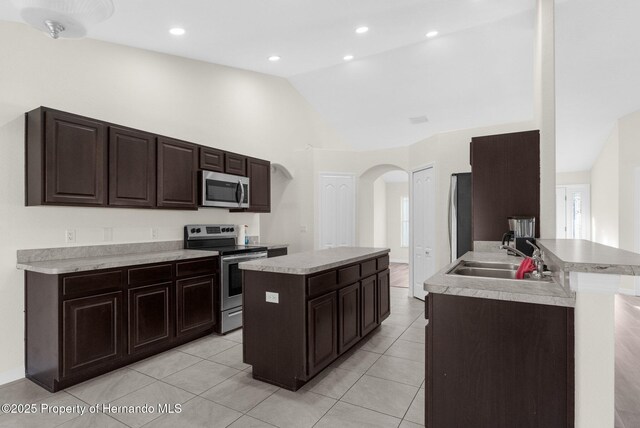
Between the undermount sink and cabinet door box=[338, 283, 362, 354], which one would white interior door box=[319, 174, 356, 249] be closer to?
cabinet door box=[338, 283, 362, 354]

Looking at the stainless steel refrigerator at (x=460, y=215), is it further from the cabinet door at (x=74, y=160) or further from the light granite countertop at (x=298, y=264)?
the cabinet door at (x=74, y=160)

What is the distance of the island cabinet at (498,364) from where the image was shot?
152 centimetres

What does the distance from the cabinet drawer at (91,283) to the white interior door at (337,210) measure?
3.73 m

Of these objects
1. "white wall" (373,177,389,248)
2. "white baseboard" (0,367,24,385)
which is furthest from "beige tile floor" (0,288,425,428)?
"white wall" (373,177,389,248)

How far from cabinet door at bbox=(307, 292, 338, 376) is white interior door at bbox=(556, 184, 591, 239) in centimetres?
772

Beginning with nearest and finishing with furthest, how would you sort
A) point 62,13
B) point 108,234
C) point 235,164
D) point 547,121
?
point 62,13, point 547,121, point 108,234, point 235,164

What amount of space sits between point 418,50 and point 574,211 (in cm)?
615

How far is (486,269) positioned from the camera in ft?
8.43

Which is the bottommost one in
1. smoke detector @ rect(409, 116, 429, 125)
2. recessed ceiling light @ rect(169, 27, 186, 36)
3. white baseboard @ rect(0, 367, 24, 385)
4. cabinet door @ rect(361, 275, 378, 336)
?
white baseboard @ rect(0, 367, 24, 385)

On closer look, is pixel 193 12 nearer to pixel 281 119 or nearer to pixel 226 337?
pixel 281 119

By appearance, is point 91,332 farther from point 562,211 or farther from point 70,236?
point 562,211

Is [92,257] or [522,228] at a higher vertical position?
[522,228]

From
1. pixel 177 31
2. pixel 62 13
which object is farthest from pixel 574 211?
pixel 62 13

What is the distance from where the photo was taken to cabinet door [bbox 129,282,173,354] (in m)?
2.95
